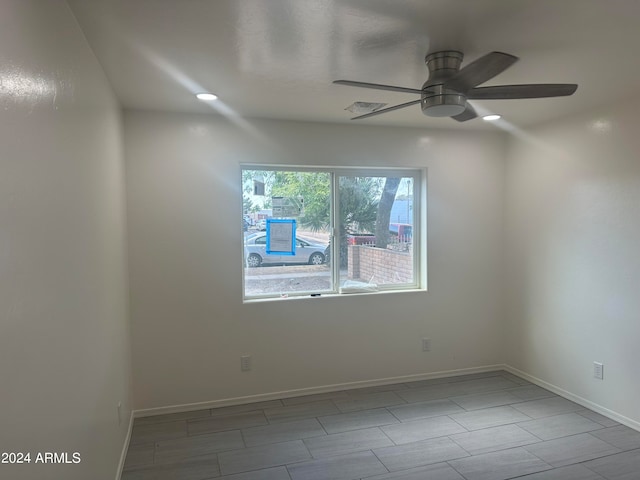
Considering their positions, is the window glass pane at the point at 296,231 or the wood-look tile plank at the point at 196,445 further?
the window glass pane at the point at 296,231

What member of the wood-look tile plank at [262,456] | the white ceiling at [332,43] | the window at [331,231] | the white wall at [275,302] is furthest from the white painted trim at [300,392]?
the white ceiling at [332,43]

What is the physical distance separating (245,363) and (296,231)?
48.4 inches

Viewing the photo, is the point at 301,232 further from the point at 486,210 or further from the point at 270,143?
the point at 486,210

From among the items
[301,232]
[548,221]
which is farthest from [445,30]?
[548,221]

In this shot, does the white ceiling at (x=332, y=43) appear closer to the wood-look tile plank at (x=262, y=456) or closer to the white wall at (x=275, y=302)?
the white wall at (x=275, y=302)

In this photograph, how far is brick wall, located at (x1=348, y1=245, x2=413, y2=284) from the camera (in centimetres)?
405

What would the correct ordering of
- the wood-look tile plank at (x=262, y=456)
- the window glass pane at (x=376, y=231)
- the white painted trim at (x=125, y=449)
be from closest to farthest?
the white painted trim at (x=125, y=449) < the wood-look tile plank at (x=262, y=456) < the window glass pane at (x=376, y=231)

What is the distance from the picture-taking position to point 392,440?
9.75ft

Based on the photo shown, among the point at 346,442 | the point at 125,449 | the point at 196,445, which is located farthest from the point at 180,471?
the point at 346,442

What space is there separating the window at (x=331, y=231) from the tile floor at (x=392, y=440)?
102cm

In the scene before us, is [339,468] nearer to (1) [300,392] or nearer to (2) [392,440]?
(2) [392,440]

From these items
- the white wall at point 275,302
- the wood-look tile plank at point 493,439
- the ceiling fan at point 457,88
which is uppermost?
the ceiling fan at point 457,88

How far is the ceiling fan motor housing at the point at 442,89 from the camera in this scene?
2.17 meters

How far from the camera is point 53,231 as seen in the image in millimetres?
1452
